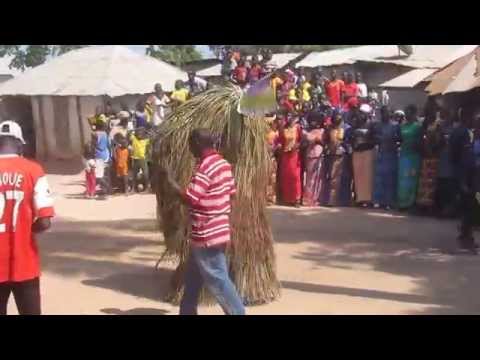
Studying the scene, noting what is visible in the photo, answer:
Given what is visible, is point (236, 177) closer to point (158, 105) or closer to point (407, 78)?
point (158, 105)

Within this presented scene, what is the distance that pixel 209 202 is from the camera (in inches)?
213

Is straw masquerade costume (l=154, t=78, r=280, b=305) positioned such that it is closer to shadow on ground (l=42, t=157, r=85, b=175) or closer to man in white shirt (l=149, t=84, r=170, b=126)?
man in white shirt (l=149, t=84, r=170, b=126)

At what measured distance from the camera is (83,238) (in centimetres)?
984

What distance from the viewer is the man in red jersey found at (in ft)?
15.5

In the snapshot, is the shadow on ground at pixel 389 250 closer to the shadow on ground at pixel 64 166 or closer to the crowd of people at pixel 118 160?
the crowd of people at pixel 118 160

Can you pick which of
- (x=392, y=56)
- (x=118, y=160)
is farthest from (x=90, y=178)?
(x=392, y=56)

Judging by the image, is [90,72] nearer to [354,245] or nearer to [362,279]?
[354,245]

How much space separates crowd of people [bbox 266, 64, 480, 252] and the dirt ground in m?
0.40

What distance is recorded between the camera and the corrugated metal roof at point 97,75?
1836 centimetres

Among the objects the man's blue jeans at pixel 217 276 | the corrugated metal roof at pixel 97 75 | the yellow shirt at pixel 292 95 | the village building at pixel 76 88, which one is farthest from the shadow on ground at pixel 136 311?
the village building at pixel 76 88

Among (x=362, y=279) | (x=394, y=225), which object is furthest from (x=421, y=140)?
(x=362, y=279)

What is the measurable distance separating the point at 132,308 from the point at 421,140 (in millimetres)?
5960

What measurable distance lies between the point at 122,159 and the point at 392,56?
1363cm

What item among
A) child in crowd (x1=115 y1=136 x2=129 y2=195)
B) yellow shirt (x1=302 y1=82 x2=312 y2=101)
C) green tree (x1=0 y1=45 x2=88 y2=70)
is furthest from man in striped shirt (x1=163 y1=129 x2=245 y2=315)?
green tree (x1=0 y1=45 x2=88 y2=70)
